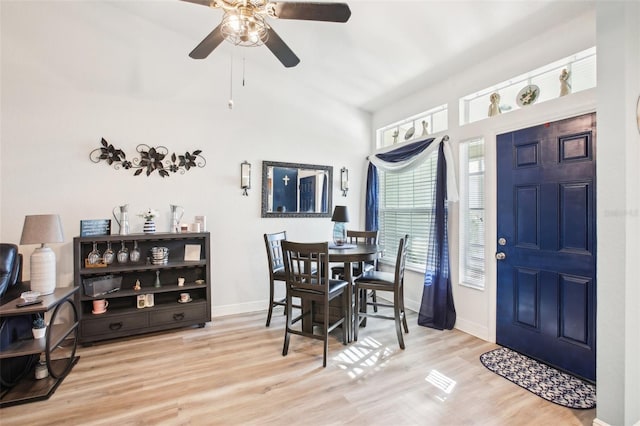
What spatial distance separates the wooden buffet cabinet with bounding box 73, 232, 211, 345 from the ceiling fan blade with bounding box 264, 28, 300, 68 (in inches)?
79.3

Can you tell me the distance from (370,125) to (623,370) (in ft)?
12.9

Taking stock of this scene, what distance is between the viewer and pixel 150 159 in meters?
3.41

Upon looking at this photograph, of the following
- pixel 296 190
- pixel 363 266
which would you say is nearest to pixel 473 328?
pixel 363 266

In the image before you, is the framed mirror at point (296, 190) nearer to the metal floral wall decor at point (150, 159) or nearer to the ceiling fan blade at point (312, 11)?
the metal floral wall decor at point (150, 159)

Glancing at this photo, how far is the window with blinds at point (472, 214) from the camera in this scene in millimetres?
3162

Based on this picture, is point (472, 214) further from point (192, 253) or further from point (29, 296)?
point (29, 296)

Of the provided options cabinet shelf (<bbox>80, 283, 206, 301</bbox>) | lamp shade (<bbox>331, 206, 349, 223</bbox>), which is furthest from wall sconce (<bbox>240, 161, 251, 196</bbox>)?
cabinet shelf (<bbox>80, 283, 206, 301</bbox>)

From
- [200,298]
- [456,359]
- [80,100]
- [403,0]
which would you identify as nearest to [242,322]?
[200,298]

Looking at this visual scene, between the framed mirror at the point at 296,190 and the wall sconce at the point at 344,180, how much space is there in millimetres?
173

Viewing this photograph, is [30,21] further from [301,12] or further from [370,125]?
[370,125]

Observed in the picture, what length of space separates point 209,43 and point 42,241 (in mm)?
1950

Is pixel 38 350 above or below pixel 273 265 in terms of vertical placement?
below

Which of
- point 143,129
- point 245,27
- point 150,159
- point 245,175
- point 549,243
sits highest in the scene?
point 245,27

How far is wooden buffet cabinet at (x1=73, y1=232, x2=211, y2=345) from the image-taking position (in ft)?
9.62
